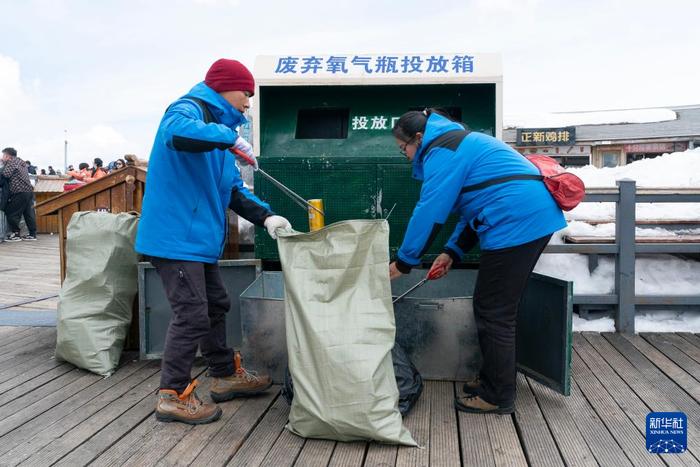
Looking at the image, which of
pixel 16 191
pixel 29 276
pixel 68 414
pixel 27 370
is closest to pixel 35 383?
pixel 27 370

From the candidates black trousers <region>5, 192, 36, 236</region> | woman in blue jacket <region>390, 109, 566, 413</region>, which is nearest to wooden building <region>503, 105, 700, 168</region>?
black trousers <region>5, 192, 36, 236</region>

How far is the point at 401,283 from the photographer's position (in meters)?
3.79

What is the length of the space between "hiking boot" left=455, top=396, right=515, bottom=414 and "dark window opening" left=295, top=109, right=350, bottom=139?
202cm

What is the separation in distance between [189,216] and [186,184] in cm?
14

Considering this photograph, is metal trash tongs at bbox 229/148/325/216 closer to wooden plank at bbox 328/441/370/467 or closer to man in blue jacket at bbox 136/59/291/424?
man in blue jacket at bbox 136/59/291/424

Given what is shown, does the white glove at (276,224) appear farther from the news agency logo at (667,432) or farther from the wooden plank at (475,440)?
the news agency logo at (667,432)

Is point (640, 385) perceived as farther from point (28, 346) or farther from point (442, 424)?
point (28, 346)

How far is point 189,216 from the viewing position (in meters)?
2.60

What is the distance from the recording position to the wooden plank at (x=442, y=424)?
2.33 meters

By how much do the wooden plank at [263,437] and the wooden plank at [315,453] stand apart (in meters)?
0.15

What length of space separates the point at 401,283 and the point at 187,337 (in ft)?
5.21

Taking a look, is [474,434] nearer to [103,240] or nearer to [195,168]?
[195,168]

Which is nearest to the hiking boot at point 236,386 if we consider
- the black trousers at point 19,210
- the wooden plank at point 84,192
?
the wooden plank at point 84,192

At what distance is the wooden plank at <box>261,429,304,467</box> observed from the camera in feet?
7.53
